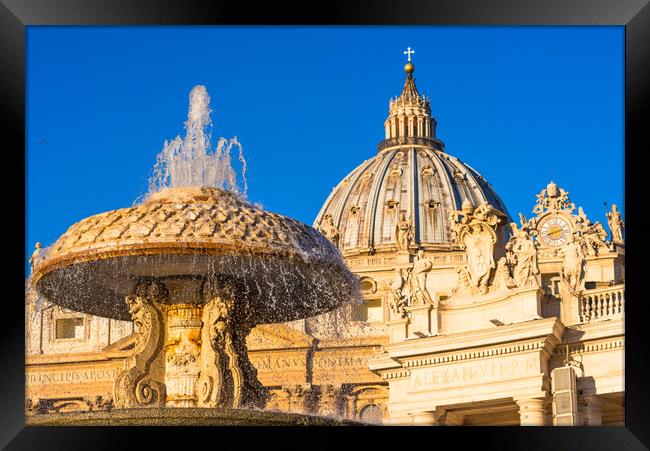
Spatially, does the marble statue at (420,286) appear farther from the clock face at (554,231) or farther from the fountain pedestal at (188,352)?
the fountain pedestal at (188,352)

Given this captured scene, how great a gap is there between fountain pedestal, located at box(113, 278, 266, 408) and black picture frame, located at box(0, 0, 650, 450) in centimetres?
133

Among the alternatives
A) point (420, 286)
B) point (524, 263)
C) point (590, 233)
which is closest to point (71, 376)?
point (590, 233)

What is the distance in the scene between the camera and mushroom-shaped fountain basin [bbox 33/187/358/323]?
13820 mm

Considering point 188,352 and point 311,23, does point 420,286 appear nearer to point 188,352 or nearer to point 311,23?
point 188,352

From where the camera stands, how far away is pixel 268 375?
55062mm

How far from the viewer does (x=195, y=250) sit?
13828 millimetres

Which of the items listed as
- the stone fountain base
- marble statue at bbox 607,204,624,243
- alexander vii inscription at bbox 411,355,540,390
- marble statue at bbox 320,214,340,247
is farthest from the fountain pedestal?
marble statue at bbox 320,214,340,247

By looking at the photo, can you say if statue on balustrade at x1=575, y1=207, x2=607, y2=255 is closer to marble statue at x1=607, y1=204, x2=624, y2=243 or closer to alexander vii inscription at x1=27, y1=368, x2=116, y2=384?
marble statue at x1=607, y1=204, x2=624, y2=243

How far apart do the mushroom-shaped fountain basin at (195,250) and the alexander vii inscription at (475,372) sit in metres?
13.2

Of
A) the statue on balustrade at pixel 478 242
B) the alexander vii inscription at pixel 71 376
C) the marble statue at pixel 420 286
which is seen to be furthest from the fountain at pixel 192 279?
the alexander vii inscription at pixel 71 376

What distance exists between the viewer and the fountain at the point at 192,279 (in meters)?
13.8

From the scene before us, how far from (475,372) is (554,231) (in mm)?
11231

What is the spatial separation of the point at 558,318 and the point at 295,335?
1159 inches
